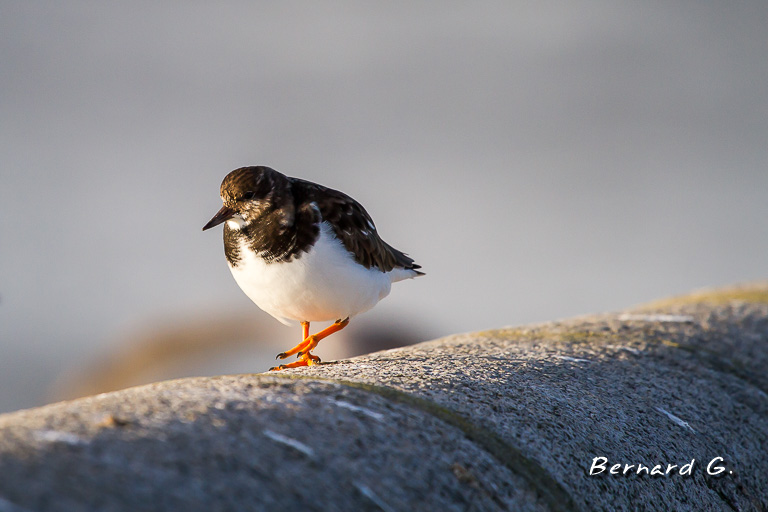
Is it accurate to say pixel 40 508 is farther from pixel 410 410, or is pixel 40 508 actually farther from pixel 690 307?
pixel 690 307

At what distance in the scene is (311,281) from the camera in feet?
11.8

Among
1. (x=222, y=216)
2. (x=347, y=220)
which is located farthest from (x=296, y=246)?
(x=222, y=216)

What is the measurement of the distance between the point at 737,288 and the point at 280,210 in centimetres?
363

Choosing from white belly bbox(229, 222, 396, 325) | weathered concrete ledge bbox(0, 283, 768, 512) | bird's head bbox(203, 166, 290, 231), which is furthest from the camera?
bird's head bbox(203, 166, 290, 231)

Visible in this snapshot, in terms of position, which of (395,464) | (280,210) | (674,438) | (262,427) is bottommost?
(674,438)

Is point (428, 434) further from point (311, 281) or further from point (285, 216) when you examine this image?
point (285, 216)

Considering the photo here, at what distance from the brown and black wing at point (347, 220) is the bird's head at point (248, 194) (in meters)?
0.12

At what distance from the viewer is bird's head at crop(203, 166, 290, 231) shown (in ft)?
12.1

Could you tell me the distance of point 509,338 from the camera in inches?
155

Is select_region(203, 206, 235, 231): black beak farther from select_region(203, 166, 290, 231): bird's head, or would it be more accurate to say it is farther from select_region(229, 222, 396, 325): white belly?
select_region(229, 222, 396, 325): white belly

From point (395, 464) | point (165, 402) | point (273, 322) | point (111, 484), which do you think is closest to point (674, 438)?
point (395, 464)

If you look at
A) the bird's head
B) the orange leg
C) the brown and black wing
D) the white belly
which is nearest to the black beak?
the bird's head

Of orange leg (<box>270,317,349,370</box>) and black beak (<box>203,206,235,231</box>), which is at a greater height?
black beak (<box>203,206,235,231</box>)

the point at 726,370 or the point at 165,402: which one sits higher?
the point at 165,402
